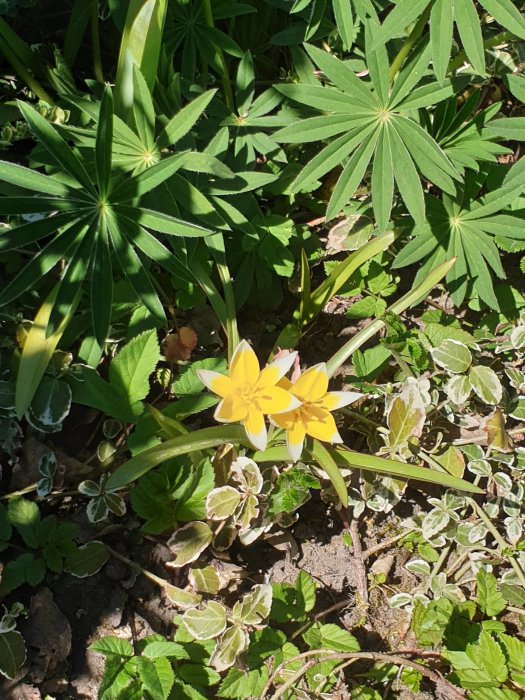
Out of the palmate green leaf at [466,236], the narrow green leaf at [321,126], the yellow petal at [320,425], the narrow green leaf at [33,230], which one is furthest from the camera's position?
the palmate green leaf at [466,236]

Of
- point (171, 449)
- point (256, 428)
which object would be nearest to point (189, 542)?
point (171, 449)

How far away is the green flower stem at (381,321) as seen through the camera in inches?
79.2

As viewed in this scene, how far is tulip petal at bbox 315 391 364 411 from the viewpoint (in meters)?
1.80

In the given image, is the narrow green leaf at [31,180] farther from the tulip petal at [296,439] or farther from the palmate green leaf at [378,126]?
the tulip petal at [296,439]

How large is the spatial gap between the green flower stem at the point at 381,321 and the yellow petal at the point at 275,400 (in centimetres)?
27

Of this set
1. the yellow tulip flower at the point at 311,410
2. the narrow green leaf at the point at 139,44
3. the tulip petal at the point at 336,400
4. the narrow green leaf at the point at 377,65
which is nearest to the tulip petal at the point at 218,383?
the yellow tulip flower at the point at 311,410

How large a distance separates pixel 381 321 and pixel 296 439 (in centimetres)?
53

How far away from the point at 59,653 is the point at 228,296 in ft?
3.55

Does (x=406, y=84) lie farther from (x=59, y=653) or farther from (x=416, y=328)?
(x=59, y=653)

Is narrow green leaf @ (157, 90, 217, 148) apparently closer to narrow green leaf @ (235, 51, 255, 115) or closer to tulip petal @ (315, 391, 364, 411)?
narrow green leaf @ (235, 51, 255, 115)

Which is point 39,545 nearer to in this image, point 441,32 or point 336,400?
point 336,400

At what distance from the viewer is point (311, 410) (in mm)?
1804

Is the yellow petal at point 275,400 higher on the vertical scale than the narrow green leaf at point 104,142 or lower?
lower

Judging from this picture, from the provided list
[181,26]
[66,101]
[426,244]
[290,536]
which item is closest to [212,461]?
[290,536]
